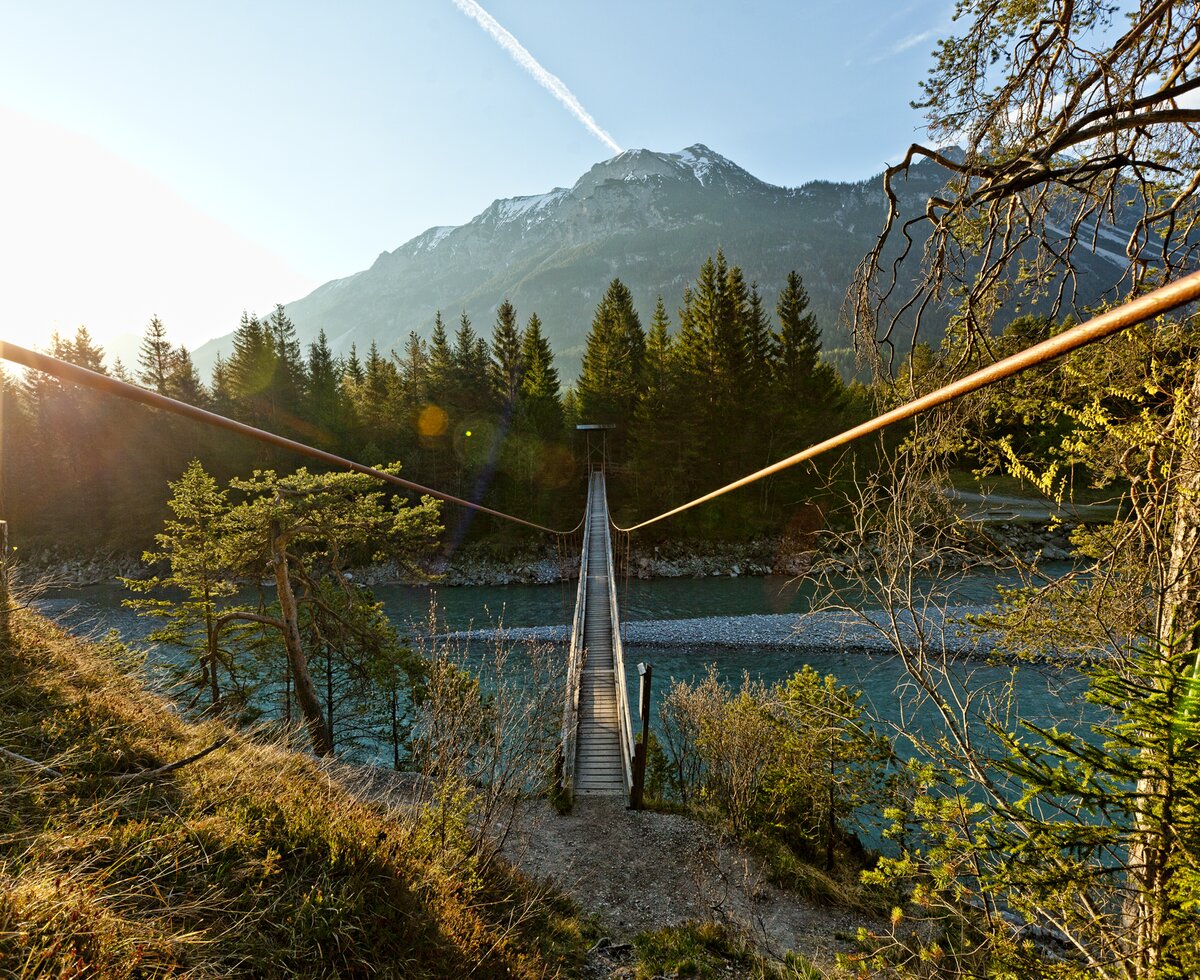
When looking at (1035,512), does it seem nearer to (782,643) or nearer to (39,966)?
(782,643)

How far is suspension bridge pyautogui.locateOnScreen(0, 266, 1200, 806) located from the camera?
3.30 feet

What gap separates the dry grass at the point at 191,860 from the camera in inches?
73.7

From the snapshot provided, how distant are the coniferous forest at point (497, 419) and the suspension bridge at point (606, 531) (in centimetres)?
993

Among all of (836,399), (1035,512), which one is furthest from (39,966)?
(1035,512)

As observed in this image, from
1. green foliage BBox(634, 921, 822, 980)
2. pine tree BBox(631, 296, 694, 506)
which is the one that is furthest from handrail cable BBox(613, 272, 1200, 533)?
pine tree BBox(631, 296, 694, 506)

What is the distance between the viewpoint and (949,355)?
3.31 m

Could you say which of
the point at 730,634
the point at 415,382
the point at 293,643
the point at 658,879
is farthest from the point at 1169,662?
the point at 415,382

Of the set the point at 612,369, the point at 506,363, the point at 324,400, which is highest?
the point at 506,363

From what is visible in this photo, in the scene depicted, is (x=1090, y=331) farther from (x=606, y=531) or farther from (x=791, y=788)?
(x=606, y=531)

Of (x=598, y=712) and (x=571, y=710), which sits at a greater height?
(x=571, y=710)

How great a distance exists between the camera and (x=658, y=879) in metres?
6.14

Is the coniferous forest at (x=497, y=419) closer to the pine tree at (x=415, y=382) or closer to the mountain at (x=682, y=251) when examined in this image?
the pine tree at (x=415, y=382)

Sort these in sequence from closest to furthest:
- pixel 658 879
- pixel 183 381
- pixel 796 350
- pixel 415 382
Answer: pixel 658 879
pixel 796 350
pixel 183 381
pixel 415 382

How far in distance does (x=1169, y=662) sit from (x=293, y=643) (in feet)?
29.0
